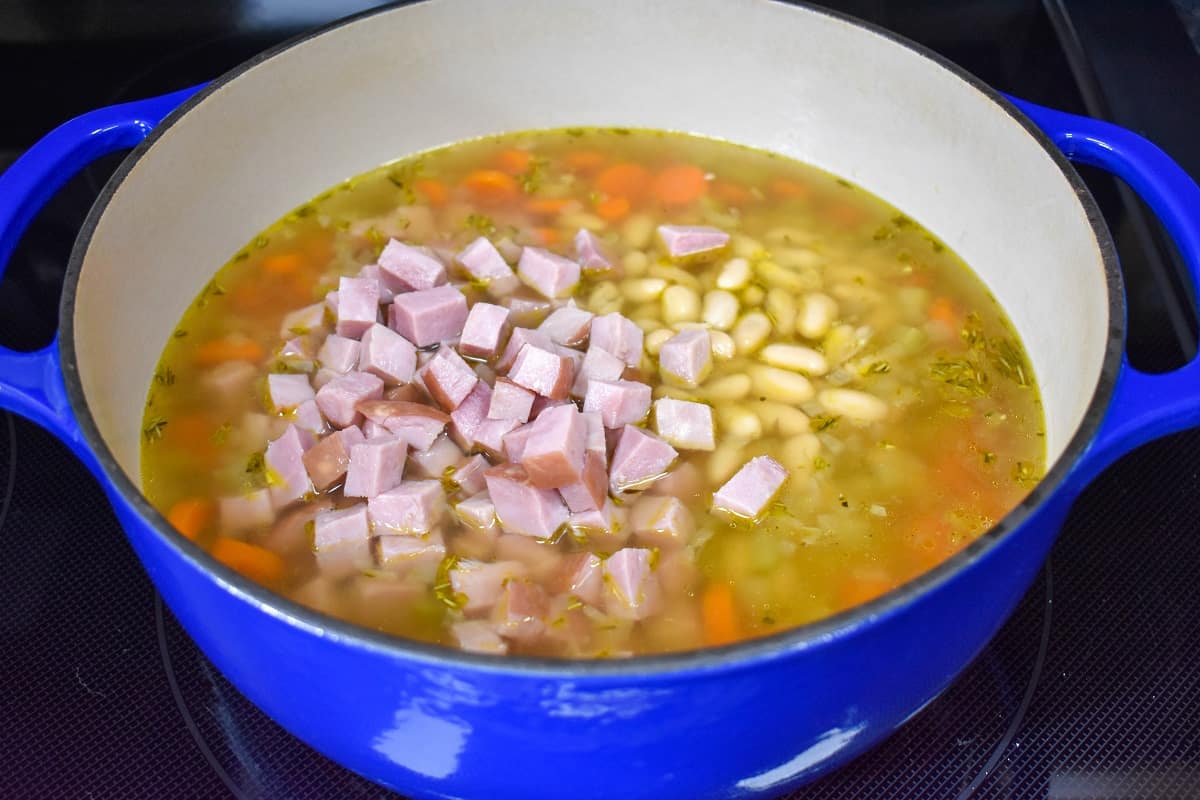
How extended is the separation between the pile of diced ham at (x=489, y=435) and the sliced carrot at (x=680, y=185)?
282 mm

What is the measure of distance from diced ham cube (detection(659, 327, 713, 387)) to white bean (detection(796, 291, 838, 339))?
0.53ft

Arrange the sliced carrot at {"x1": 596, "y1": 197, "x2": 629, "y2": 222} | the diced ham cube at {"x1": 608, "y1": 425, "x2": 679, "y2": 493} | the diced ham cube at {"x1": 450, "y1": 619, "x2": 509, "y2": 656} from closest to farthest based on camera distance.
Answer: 1. the diced ham cube at {"x1": 450, "y1": 619, "x2": 509, "y2": 656}
2. the diced ham cube at {"x1": 608, "y1": 425, "x2": 679, "y2": 493}
3. the sliced carrot at {"x1": 596, "y1": 197, "x2": 629, "y2": 222}

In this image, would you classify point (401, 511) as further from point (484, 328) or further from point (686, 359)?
point (686, 359)

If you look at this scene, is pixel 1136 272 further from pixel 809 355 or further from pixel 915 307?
pixel 809 355

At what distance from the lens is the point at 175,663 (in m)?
1.54

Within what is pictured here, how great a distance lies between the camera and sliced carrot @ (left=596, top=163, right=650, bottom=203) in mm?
2084

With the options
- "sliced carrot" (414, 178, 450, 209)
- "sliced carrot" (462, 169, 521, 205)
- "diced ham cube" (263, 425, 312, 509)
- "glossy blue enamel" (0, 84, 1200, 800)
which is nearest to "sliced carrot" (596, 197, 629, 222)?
"sliced carrot" (462, 169, 521, 205)

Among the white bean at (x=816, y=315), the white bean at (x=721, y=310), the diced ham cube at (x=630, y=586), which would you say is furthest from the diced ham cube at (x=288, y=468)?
the white bean at (x=816, y=315)

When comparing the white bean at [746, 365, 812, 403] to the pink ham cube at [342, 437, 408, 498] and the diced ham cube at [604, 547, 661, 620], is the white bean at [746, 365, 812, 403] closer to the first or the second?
the diced ham cube at [604, 547, 661, 620]

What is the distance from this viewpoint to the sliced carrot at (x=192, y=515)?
1536 millimetres

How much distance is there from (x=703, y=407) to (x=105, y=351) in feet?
2.71

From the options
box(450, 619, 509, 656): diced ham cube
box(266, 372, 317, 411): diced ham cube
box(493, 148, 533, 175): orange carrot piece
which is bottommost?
box(450, 619, 509, 656): diced ham cube

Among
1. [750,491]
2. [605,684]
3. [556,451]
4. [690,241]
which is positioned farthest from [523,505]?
[690,241]

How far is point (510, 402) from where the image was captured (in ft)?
5.30
